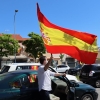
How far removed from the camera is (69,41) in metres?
7.68

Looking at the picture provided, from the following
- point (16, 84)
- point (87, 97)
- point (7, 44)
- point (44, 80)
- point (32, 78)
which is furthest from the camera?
point (7, 44)

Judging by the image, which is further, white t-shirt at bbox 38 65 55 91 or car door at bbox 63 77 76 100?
car door at bbox 63 77 76 100

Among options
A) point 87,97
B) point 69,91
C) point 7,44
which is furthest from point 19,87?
point 7,44

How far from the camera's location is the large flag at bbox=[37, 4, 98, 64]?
7.34 m

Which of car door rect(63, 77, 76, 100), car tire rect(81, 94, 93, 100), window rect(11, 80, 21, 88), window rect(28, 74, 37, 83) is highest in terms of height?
window rect(28, 74, 37, 83)

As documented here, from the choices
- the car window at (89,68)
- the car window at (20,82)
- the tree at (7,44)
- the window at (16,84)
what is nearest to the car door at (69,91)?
the car window at (20,82)

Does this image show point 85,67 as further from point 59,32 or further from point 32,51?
point 32,51

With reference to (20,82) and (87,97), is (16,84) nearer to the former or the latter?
(20,82)

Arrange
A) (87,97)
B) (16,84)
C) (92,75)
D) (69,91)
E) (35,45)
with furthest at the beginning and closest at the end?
(35,45), (92,75), (87,97), (69,91), (16,84)

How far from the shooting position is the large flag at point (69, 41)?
7340 mm

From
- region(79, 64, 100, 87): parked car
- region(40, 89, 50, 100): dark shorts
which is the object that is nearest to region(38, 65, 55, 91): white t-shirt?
region(40, 89, 50, 100): dark shorts

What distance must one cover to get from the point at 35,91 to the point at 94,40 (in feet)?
7.31

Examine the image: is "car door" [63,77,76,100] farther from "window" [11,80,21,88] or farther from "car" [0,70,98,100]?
"window" [11,80,21,88]

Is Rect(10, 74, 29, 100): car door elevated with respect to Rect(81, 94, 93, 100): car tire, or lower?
elevated
